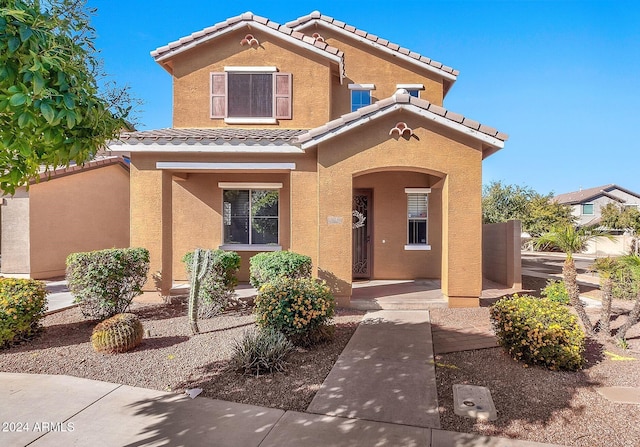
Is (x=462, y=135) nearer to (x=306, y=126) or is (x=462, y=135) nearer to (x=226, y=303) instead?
(x=306, y=126)

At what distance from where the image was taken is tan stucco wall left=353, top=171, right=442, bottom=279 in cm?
1248

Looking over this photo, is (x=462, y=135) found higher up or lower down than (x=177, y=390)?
higher up

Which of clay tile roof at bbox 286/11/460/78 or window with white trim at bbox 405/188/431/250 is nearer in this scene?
window with white trim at bbox 405/188/431/250

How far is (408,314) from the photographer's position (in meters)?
8.66

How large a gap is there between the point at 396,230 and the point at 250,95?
6626 mm

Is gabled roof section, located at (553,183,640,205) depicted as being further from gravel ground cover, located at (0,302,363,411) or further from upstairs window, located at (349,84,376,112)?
gravel ground cover, located at (0,302,363,411)

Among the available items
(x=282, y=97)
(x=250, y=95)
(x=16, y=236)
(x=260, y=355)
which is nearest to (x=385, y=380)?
(x=260, y=355)

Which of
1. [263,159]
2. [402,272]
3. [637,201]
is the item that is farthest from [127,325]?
[637,201]

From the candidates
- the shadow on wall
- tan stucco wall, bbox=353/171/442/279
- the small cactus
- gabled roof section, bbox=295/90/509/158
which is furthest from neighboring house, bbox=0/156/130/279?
tan stucco wall, bbox=353/171/442/279

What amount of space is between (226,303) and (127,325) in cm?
270

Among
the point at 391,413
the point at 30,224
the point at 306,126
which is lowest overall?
the point at 391,413

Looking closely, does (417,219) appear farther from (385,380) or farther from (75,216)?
(75,216)

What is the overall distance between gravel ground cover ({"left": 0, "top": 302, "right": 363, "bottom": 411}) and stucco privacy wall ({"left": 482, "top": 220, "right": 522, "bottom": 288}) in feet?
23.4

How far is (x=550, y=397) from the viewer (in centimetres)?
459
